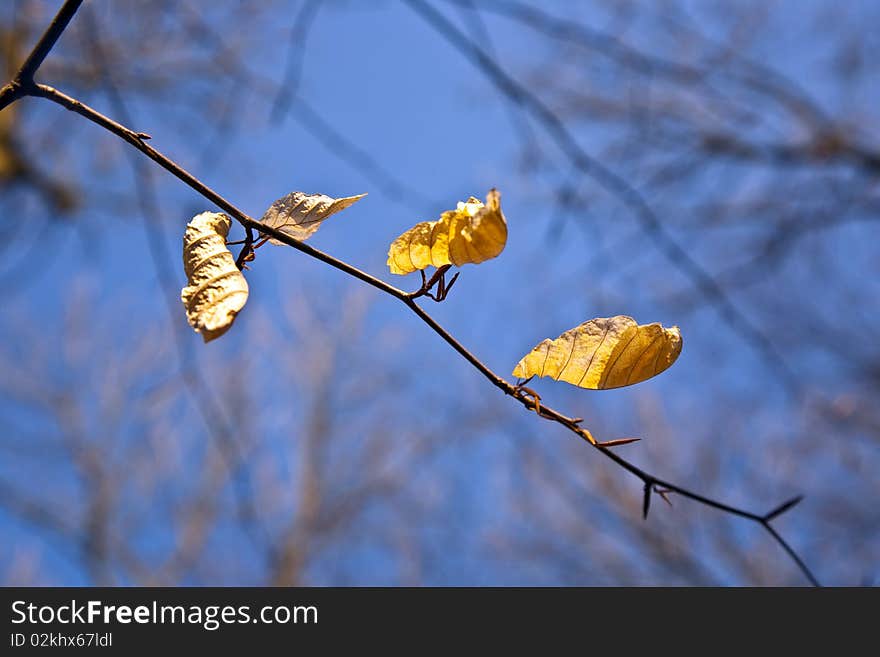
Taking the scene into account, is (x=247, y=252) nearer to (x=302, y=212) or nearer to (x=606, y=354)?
(x=302, y=212)

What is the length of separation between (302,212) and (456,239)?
8cm

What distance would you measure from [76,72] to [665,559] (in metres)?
3.69

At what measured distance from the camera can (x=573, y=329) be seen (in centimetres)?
37

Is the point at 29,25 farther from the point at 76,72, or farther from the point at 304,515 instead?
the point at 304,515

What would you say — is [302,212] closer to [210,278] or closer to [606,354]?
[210,278]

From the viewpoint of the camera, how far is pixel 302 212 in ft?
1.18

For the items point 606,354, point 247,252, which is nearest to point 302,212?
point 247,252

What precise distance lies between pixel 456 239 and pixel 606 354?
4.1 inches

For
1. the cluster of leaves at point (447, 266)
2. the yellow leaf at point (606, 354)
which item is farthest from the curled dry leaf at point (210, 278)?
the yellow leaf at point (606, 354)

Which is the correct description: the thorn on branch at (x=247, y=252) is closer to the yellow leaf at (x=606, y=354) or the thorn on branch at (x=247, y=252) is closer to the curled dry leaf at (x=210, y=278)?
the curled dry leaf at (x=210, y=278)

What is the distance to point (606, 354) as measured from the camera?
1.21ft

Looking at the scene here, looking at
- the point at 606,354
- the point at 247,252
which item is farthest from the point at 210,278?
the point at 606,354

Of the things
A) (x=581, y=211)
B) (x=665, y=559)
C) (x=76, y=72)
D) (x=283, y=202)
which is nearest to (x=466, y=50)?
(x=581, y=211)

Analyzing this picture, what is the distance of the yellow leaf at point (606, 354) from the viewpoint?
362 mm
